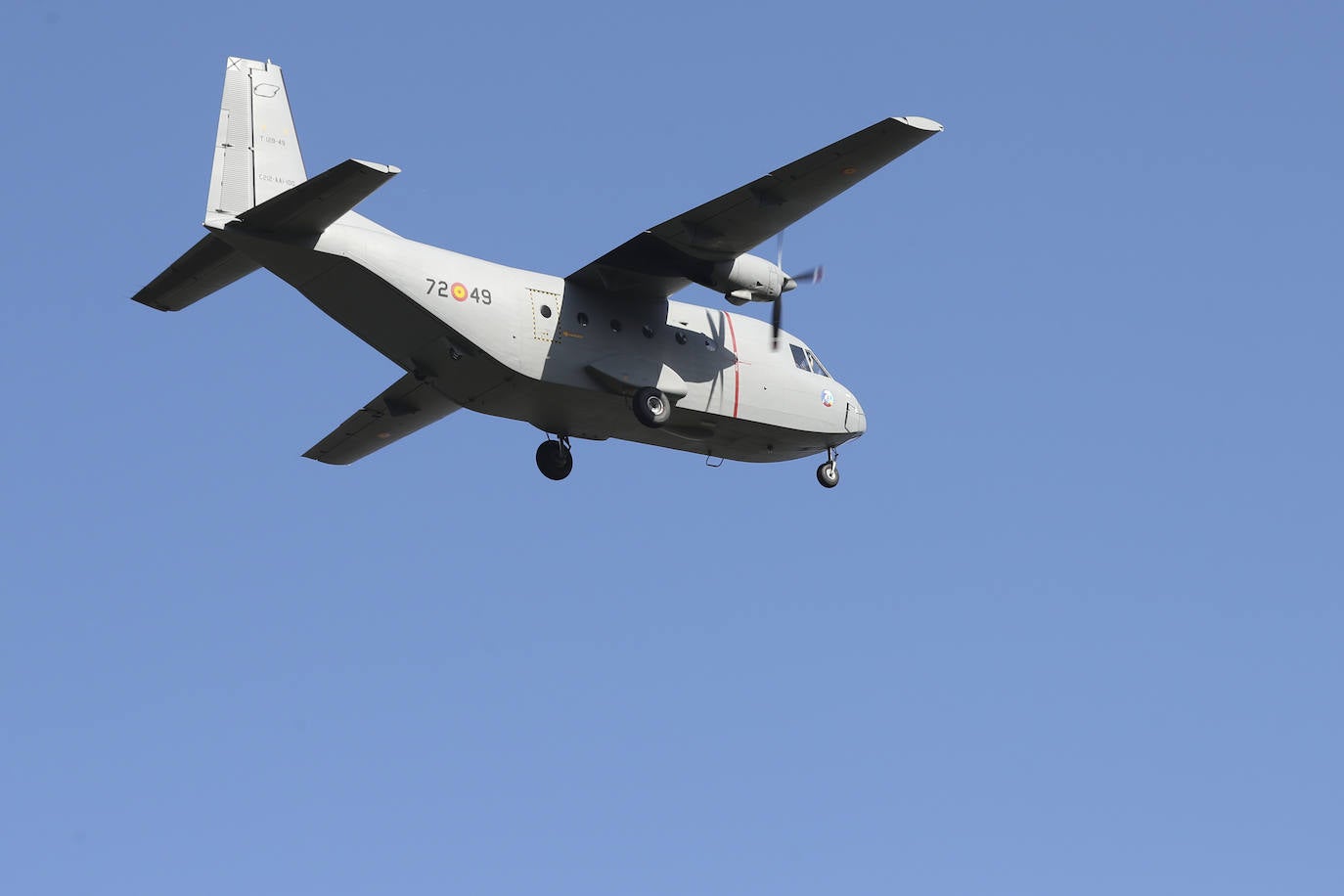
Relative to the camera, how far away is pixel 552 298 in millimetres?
28562

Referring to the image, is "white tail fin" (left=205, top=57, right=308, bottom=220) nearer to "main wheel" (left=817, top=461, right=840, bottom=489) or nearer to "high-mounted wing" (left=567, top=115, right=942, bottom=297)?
"high-mounted wing" (left=567, top=115, right=942, bottom=297)

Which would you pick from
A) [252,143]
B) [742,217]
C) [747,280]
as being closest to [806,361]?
[747,280]

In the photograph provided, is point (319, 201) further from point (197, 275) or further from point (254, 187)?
point (197, 275)

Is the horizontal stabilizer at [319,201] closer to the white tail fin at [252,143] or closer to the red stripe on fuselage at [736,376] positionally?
the white tail fin at [252,143]

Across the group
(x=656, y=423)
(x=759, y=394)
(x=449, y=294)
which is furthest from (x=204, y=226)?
(x=759, y=394)

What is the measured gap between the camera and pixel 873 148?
1070 inches

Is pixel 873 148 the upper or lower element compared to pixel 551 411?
upper

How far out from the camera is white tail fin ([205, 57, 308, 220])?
88.6 feet

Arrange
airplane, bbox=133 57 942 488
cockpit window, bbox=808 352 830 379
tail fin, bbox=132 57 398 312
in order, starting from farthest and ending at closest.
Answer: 1. cockpit window, bbox=808 352 830 379
2. airplane, bbox=133 57 942 488
3. tail fin, bbox=132 57 398 312

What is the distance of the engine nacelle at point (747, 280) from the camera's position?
Result: 2958 centimetres

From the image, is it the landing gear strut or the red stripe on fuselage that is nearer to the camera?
the red stripe on fuselage

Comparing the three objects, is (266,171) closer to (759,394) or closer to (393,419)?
(393,419)

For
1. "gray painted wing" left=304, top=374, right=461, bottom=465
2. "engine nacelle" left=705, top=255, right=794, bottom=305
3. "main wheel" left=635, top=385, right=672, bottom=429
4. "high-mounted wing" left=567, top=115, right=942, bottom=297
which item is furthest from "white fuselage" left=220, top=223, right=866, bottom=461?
"gray painted wing" left=304, top=374, right=461, bottom=465

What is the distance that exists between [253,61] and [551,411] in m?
6.61
